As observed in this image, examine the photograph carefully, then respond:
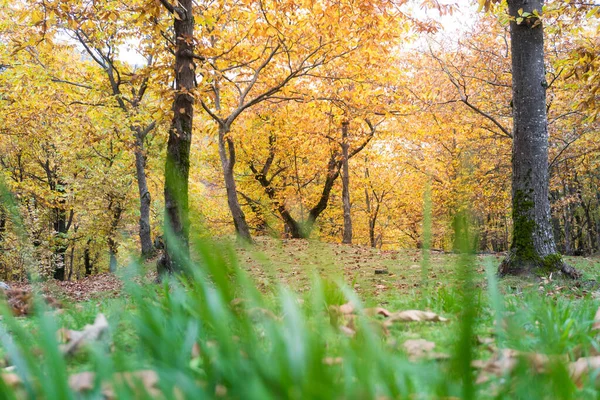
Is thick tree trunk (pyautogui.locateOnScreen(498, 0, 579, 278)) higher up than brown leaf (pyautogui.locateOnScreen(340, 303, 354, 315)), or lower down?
higher up

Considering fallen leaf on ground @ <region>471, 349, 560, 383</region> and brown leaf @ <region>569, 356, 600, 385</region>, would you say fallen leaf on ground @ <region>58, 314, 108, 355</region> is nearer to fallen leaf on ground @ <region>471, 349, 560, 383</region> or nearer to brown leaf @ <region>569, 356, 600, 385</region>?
fallen leaf on ground @ <region>471, 349, 560, 383</region>

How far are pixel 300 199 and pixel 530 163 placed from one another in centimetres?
638

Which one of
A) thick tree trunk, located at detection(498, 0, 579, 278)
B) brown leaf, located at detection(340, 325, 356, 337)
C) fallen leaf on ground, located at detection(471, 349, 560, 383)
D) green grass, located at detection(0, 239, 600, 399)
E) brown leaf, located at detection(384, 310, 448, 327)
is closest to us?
green grass, located at detection(0, 239, 600, 399)

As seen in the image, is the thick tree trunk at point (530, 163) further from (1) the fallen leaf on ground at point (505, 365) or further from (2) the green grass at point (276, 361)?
(1) the fallen leaf on ground at point (505, 365)

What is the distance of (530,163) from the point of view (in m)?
7.04

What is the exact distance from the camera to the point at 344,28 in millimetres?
10984

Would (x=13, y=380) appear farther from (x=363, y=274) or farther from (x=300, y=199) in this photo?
(x=363, y=274)

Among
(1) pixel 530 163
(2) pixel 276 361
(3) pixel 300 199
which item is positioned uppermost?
(1) pixel 530 163

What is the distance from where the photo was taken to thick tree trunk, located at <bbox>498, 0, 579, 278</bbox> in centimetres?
689

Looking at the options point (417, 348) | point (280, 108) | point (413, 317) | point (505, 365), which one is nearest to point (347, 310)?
point (413, 317)

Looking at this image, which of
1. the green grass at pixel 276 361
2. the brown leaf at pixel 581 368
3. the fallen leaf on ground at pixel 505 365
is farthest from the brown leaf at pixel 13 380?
the brown leaf at pixel 581 368

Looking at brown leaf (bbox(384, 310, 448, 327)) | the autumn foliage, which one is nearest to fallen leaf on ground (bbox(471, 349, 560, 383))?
brown leaf (bbox(384, 310, 448, 327))

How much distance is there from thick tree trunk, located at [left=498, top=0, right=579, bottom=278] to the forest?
3 centimetres

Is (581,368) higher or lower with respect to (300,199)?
lower
